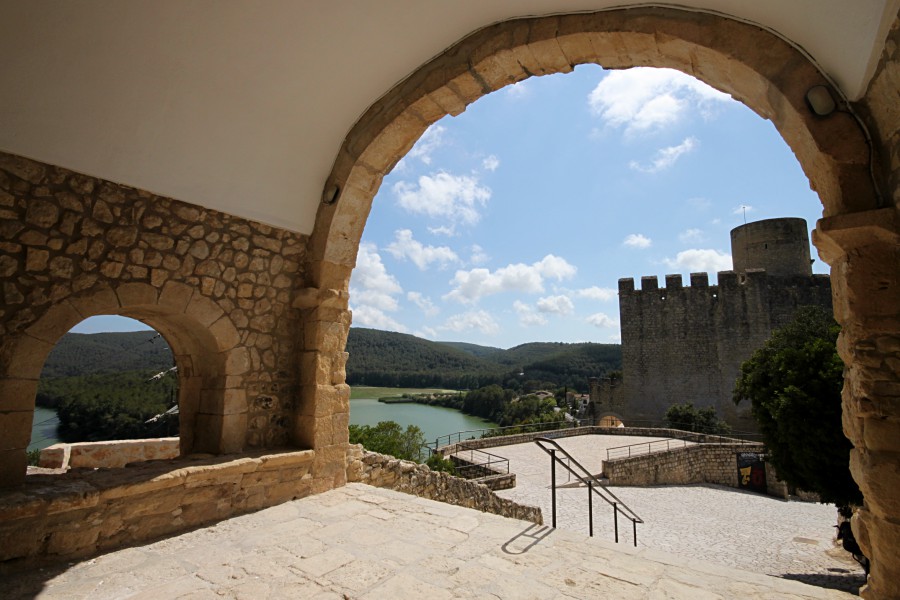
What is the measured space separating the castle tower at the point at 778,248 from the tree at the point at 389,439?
15.8 metres

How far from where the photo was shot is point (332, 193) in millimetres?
4367

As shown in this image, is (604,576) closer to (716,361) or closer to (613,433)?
(613,433)

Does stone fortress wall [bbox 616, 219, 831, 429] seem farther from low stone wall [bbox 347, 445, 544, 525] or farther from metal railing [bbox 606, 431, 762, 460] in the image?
low stone wall [bbox 347, 445, 544, 525]

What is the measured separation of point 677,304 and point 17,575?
855 inches

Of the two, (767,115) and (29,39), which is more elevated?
(29,39)

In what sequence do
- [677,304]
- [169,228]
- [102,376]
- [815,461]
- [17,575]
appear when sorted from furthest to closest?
[102,376]
[677,304]
[815,461]
[169,228]
[17,575]

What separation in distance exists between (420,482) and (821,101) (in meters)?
5.17

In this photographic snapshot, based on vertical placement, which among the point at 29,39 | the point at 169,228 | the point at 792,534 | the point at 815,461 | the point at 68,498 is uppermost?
the point at 29,39

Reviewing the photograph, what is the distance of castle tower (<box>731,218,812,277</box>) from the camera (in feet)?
66.0

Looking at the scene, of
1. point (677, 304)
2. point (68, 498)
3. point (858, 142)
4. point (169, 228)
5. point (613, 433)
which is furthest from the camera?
point (677, 304)

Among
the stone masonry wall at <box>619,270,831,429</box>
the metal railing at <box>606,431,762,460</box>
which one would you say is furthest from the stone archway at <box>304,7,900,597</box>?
the stone masonry wall at <box>619,270,831,429</box>

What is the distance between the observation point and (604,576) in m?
2.48

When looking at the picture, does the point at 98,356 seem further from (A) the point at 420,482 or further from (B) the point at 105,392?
(A) the point at 420,482

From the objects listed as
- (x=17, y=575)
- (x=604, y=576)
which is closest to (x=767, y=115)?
(x=604, y=576)
